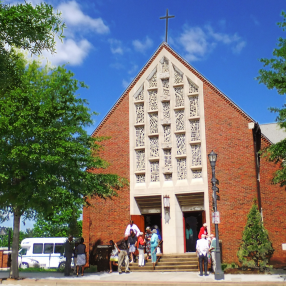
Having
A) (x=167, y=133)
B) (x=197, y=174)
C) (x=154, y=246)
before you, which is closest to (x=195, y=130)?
(x=167, y=133)

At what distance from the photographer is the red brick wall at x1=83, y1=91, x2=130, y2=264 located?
2289cm

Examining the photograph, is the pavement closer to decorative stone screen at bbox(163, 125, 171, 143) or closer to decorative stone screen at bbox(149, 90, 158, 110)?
decorative stone screen at bbox(163, 125, 171, 143)

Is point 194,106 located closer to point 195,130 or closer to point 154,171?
point 195,130

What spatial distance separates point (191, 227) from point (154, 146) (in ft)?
17.6

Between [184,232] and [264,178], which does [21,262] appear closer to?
[184,232]

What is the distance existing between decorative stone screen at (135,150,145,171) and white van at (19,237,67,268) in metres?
12.5

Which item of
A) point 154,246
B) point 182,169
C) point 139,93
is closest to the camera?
point 154,246

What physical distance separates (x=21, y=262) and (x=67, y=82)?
60.1 ft

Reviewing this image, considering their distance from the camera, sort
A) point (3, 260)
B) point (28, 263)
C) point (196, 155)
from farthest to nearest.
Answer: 1. point (28, 263)
2. point (3, 260)
3. point (196, 155)

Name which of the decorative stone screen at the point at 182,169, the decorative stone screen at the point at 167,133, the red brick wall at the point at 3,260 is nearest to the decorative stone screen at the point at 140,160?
the decorative stone screen at the point at 167,133

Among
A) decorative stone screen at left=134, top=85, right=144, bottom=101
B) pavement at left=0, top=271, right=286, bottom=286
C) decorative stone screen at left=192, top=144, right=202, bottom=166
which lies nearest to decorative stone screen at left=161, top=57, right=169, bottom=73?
decorative stone screen at left=134, top=85, right=144, bottom=101

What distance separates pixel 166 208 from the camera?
2252 centimetres

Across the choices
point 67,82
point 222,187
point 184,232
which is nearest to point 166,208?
point 184,232

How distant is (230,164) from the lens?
71.5ft
